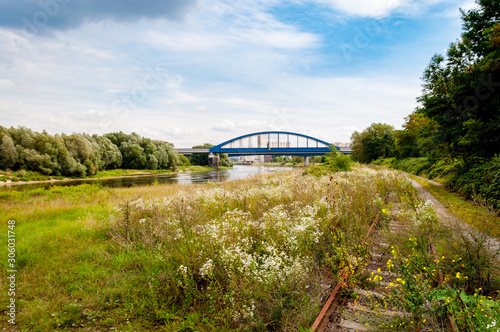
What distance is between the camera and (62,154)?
47.6 metres

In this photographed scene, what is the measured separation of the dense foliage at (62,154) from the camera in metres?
44.8

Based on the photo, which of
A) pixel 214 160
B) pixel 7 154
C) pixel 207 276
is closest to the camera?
pixel 207 276

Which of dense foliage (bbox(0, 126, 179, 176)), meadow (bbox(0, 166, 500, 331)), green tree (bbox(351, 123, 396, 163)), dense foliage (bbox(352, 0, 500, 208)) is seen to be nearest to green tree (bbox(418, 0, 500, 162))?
dense foliage (bbox(352, 0, 500, 208))

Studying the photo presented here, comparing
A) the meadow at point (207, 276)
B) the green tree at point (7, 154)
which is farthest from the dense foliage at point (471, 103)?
the green tree at point (7, 154)

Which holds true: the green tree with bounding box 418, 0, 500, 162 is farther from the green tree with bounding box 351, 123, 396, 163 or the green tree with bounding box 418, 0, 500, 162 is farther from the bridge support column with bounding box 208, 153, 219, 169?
the bridge support column with bounding box 208, 153, 219, 169

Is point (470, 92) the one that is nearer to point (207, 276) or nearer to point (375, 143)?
point (207, 276)

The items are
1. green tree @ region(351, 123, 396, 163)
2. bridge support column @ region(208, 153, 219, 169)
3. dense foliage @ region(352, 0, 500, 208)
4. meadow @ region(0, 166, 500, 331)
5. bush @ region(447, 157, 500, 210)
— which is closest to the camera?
meadow @ region(0, 166, 500, 331)

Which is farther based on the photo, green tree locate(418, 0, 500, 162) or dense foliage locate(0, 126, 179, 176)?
dense foliage locate(0, 126, 179, 176)

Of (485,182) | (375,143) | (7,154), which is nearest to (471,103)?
(485,182)

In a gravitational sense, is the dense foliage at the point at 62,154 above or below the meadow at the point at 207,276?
above

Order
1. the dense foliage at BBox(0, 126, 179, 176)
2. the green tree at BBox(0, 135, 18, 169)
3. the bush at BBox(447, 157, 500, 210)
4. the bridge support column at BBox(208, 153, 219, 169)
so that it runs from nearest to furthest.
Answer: the bush at BBox(447, 157, 500, 210)
the green tree at BBox(0, 135, 18, 169)
the dense foliage at BBox(0, 126, 179, 176)
the bridge support column at BBox(208, 153, 219, 169)

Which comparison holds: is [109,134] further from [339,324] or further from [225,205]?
[339,324]

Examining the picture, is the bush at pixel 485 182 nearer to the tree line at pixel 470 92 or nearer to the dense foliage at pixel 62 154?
the tree line at pixel 470 92

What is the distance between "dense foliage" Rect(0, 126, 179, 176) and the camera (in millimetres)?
44812
